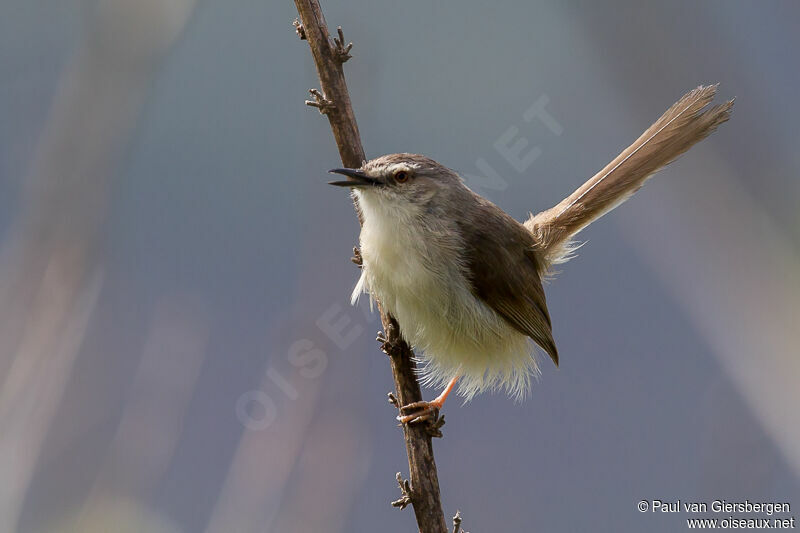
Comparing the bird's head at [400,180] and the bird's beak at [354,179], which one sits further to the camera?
the bird's head at [400,180]

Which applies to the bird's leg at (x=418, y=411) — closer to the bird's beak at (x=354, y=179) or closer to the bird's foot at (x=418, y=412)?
the bird's foot at (x=418, y=412)

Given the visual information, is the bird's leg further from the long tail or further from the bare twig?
the long tail

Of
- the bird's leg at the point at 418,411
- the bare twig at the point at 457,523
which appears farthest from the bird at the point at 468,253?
the bare twig at the point at 457,523

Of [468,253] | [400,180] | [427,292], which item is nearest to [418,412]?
[427,292]

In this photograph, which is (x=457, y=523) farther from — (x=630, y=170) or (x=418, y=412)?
(x=630, y=170)

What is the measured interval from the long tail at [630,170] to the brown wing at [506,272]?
0.21 metres

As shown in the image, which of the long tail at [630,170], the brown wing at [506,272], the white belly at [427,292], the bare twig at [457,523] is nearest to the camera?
the bare twig at [457,523]

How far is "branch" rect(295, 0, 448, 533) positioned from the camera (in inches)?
98.2

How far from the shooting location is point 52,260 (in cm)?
222

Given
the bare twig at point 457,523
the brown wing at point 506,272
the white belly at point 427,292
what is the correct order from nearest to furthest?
the bare twig at point 457,523 < the white belly at point 427,292 < the brown wing at point 506,272

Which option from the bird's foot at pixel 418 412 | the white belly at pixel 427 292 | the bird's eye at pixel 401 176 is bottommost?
the bird's foot at pixel 418 412

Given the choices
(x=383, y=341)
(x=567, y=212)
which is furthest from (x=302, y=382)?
(x=567, y=212)

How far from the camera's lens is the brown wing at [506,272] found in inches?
116

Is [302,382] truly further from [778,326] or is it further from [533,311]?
[778,326]
